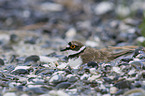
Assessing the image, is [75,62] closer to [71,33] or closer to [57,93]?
[57,93]

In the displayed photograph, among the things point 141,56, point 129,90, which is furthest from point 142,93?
point 141,56

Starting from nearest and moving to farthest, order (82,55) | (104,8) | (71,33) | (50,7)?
(82,55) < (71,33) < (104,8) < (50,7)

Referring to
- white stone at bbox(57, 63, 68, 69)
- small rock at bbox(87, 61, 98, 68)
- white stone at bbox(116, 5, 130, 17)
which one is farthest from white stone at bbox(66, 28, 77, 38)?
small rock at bbox(87, 61, 98, 68)

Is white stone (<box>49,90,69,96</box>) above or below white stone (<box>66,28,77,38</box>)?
below

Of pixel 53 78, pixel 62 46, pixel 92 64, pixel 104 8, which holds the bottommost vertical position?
pixel 53 78

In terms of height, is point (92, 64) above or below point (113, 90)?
above

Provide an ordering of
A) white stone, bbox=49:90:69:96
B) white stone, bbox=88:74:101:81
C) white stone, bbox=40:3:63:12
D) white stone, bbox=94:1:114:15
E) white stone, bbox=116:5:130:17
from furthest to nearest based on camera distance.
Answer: white stone, bbox=40:3:63:12
white stone, bbox=94:1:114:15
white stone, bbox=116:5:130:17
white stone, bbox=88:74:101:81
white stone, bbox=49:90:69:96

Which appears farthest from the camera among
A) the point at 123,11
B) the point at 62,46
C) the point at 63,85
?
the point at 123,11

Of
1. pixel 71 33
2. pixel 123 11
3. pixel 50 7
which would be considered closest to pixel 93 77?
pixel 71 33

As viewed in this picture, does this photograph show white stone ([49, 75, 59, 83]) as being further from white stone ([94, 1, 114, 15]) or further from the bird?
white stone ([94, 1, 114, 15])

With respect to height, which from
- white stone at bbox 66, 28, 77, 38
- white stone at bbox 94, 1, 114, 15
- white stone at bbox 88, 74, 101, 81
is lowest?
Result: white stone at bbox 88, 74, 101, 81

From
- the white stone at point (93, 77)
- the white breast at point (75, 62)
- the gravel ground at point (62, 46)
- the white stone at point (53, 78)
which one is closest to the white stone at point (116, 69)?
the gravel ground at point (62, 46)

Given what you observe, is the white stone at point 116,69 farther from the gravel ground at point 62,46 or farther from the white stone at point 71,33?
the white stone at point 71,33

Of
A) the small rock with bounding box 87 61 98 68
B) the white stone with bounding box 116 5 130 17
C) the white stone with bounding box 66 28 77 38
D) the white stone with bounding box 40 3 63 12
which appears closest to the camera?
the small rock with bounding box 87 61 98 68
